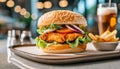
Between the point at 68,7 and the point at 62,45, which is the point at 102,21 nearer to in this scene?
the point at 62,45

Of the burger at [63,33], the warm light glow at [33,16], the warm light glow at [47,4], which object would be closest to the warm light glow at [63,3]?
A: the warm light glow at [47,4]

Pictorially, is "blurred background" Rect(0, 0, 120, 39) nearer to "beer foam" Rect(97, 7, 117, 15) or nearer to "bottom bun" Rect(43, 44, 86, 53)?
"beer foam" Rect(97, 7, 117, 15)

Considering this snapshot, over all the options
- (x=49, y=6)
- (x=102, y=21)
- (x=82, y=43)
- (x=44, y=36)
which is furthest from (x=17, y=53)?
(x=49, y=6)

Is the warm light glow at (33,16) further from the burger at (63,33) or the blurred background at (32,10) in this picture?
the burger at (63,33)

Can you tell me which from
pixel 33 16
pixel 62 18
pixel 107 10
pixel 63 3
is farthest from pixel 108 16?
pixel 33 16

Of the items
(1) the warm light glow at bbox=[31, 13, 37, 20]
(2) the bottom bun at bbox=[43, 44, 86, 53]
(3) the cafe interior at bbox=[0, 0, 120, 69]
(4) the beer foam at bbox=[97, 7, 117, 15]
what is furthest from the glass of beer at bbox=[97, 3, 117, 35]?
(1) the warm light glow at bbox=[31, 13, 37, 20]

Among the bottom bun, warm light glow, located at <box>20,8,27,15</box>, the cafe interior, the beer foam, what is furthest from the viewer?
warm light glow, located at <box>20,8,27,15</box>

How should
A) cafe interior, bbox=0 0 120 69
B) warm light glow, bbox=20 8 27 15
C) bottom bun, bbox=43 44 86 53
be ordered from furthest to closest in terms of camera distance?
warm light glow, bbox=20 8 27 15 < cafe interior, bbox=0 0 120 69 < bottom bun, bbox=43 44 86 53
